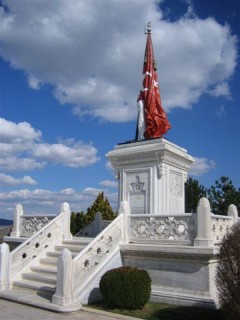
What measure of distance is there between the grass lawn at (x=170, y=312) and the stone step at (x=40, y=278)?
145 centimetres

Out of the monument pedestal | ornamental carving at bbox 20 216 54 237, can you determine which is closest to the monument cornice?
the monument pedestal

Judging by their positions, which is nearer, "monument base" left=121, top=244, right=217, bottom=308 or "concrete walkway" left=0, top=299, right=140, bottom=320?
"concrete walkway" left=0, top=299, right=140, bottom=320

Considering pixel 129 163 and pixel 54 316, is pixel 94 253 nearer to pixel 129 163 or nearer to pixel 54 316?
pixel 54 316

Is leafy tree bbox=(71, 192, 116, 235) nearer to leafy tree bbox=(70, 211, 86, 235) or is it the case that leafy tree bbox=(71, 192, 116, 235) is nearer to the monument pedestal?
leafy tree bbox=(70, 211, 86, 235)

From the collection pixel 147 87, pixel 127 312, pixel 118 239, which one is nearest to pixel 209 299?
pixel 127 312

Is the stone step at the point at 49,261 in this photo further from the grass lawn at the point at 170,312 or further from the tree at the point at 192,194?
the tree at the point at 192,194

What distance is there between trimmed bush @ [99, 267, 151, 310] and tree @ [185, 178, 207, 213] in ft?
50.4

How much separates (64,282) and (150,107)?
716 centimetres

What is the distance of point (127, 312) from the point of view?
862 centimetres

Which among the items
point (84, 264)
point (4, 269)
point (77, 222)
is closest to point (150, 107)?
point (84, 264)

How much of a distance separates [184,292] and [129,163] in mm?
4833

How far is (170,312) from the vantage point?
28.5 ft

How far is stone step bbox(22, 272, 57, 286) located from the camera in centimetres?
1009

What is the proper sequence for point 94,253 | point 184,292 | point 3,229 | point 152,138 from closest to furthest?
1. point 184,292
2. point 94,253
3. point 152,138
4. point 3,229
